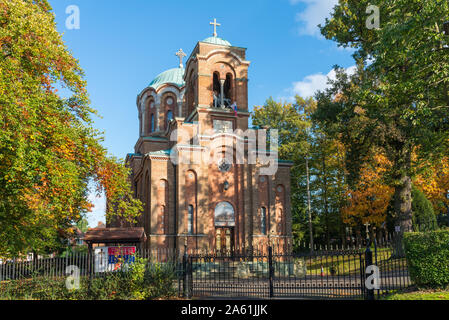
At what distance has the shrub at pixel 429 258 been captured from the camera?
10367 mm

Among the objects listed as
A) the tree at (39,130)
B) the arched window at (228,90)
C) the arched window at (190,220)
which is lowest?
the arched window at (190,220)

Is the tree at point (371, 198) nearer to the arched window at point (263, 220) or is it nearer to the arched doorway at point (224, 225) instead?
the arched window at point (263, 220)

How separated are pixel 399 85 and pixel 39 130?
12559 mm

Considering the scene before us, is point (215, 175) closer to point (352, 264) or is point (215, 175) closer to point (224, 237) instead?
point (224, 237)

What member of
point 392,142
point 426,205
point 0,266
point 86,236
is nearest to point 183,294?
point 86,236

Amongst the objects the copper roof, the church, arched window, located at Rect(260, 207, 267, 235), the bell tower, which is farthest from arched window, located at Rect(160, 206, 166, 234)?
the copper roof

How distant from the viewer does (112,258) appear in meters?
15.9

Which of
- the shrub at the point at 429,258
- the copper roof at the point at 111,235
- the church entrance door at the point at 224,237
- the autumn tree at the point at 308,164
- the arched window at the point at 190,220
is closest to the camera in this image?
the shrub at the point at 429,258

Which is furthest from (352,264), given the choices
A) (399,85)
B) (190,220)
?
(399,85)

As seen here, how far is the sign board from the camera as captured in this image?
13.8 meters

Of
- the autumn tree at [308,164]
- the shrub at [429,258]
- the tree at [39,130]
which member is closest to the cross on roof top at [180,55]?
the autumn tree at [308,164]

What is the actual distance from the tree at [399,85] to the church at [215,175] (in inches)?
241

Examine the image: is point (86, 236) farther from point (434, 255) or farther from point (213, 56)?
point (213, 56)

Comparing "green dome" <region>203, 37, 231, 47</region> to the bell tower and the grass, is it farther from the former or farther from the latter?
the grass
